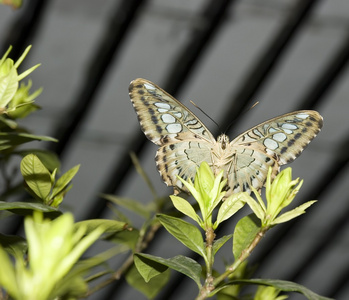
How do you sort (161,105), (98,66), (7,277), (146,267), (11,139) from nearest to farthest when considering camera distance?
1. (7,277)
2. (146,267)
3. (11,139)
4. (161,105)
5. (98,66)

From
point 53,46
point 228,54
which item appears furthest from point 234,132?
point 53,46

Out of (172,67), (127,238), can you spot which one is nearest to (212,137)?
(127,238)

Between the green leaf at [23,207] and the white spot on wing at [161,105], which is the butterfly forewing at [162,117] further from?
the green leaf at [23,207]

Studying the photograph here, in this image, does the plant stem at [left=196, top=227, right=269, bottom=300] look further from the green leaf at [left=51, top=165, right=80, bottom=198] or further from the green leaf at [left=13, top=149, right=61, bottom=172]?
the green leaf at [left=13, top=149, right=61, bottom=172]

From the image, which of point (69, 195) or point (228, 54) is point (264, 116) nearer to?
point (228, 54)

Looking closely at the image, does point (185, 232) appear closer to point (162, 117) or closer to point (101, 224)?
point (101, 224)
